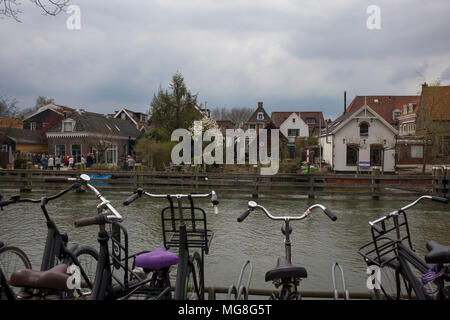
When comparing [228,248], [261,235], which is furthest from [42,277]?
[261,235]

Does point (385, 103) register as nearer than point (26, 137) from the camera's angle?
No

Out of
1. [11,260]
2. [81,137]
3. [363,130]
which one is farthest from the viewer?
[81,137]

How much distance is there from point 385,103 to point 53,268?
190 ft

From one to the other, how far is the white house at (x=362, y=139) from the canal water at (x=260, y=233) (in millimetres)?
18123

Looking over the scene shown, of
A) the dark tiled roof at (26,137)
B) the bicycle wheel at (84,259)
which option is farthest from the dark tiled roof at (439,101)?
the dark tiled roof at (26,137)

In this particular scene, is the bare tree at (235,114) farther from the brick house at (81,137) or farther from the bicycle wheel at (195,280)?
the bicycle wheel at (195,280)

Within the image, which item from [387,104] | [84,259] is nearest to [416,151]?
[387,104]

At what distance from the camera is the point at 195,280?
11.2 ft

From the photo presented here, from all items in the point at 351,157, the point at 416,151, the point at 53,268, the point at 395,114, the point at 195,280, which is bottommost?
the point at 195,280

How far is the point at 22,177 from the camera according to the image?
15.6 m

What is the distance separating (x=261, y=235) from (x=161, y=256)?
16.8 ft

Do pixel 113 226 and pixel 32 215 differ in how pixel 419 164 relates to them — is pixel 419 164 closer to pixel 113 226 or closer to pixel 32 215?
pixel 32 215

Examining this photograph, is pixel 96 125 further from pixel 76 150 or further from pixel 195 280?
pixel 195 280

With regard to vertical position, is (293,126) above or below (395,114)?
below
